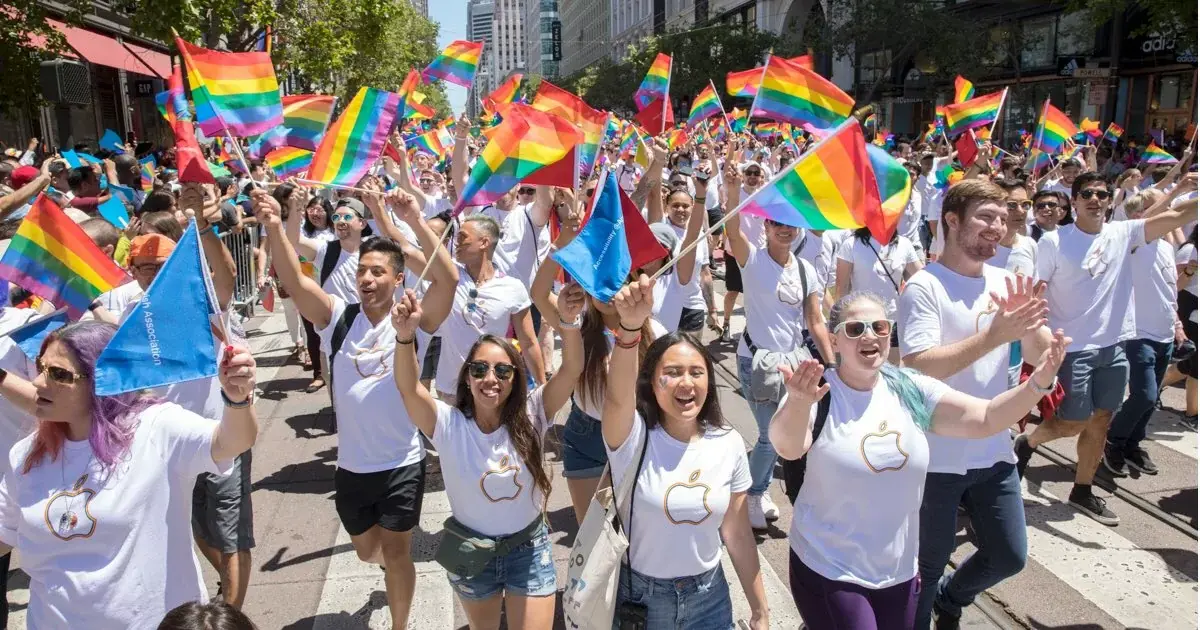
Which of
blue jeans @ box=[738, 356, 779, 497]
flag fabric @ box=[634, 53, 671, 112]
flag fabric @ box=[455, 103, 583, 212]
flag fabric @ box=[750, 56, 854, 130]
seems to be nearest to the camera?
flag fabric @ box=[455, 103, 583, 212]

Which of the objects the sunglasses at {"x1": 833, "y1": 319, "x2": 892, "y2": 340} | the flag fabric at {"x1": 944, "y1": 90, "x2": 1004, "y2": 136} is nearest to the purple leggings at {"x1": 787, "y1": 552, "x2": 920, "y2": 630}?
the sunglasses at {"x1": 833, "y1": 319, "x2": 892, "y2": 340}

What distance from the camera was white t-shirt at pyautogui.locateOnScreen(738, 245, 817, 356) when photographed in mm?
5055

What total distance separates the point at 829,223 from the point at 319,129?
3.93 m

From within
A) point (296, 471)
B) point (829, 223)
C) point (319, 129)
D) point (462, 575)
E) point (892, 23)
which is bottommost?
point (296, 471)

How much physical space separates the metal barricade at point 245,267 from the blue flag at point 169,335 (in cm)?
885

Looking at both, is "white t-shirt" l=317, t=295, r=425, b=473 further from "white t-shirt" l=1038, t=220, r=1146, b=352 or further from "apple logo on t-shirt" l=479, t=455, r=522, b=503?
"white t-shirt" l=1038, t=220, r=1146, b=352

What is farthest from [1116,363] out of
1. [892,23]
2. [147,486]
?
[892,23]

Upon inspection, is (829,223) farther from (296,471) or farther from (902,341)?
(296,471)

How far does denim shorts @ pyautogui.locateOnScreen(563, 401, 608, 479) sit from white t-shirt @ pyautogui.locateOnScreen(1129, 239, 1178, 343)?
3576mm

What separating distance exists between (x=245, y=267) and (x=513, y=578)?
9.44 m

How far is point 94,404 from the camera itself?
254cm

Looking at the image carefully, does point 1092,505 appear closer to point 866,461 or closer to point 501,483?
point 866,461

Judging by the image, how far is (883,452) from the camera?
2979 mm

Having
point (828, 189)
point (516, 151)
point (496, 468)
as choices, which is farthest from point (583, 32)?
point (496, 468)
